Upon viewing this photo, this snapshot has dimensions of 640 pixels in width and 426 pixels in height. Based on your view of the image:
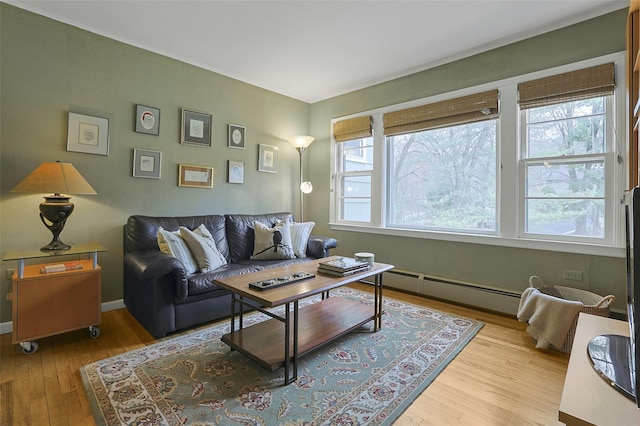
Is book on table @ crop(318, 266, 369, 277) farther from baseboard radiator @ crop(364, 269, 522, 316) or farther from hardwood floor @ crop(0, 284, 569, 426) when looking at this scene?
baseboard radiator @ crop(364, 269, 522, 316)

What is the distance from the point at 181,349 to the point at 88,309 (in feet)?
2.68

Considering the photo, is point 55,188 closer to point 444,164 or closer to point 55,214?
point 55,214

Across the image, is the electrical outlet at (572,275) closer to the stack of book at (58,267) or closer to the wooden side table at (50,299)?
the wooden side table at (50,299)

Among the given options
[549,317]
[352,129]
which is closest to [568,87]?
[549,317]

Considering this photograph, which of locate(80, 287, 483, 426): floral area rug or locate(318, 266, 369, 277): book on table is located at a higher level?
locate(318, 266, 369, 277): book on table

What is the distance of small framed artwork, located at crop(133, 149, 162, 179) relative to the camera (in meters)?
3.07

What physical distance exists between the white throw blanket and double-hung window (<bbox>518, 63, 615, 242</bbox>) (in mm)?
699

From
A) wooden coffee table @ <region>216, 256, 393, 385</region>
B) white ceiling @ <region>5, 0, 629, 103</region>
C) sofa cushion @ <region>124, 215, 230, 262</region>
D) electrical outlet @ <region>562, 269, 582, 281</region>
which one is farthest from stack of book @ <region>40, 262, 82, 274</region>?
electrical outlet @ <region>562, 269, 582, 281</region>

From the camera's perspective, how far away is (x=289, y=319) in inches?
80.4

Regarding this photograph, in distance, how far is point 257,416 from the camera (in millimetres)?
1540

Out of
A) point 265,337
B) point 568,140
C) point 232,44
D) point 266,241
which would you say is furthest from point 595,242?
point 232,44

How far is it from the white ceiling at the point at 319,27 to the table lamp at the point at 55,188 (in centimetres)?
135

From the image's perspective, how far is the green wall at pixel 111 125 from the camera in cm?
247

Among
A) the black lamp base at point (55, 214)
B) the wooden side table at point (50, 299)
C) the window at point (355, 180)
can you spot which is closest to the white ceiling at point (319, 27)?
the window at point (355, 180)
